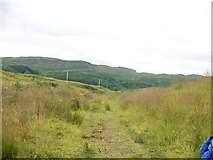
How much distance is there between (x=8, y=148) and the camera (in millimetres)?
5129

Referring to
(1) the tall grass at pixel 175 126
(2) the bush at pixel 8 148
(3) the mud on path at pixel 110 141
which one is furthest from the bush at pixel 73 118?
(2) the bush at pixel 8 148

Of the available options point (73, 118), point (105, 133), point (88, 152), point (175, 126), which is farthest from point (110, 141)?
point (73, 118)

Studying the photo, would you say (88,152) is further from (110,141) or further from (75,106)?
(75,106)

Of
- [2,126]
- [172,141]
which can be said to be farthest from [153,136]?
[2,126]

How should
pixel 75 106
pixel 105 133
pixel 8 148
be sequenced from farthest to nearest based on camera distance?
pixel 75 106 < pixel 105 133 < pixel 8 148

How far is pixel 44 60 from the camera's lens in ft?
607

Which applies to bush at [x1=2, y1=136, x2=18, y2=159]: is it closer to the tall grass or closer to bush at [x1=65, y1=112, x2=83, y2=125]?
the tall grass

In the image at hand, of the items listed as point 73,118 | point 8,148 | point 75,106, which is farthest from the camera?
point 75,106

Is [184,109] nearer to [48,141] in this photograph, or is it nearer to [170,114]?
[170,114]

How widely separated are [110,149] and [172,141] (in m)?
1.56

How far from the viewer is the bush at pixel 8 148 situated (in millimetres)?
5051

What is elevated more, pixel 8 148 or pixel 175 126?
pixel 175 126

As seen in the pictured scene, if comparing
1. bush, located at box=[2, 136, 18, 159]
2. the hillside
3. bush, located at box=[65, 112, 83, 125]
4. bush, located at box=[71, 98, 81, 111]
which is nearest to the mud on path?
the hillside

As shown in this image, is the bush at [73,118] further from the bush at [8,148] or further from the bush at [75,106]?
the bush at [8,148]
